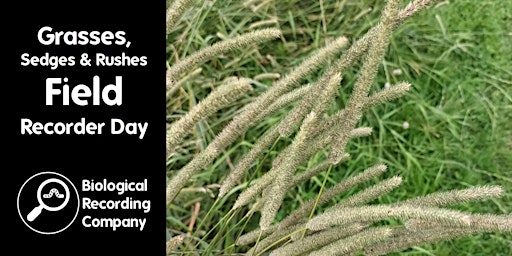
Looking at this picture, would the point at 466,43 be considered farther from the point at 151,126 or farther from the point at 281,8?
the point at 151,126

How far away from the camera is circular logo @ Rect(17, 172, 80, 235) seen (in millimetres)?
797

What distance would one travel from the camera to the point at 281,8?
192 cm

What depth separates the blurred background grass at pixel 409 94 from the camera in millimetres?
1757

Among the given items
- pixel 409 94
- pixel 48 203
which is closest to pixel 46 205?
pixel 48 203

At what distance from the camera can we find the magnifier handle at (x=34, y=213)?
0.81m

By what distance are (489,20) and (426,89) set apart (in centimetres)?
26

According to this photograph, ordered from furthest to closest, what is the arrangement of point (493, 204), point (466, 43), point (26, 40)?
1. point (466, 43)
2. point (493, 204)
3. point (26, 40)

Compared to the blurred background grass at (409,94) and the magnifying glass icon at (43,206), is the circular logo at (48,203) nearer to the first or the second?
the magnifying glass icon at (43,206)

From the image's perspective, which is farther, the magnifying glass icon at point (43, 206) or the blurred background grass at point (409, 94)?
the blurred background grass at point (409, 94)

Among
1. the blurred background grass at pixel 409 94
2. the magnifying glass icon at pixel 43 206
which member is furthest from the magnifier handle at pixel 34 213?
the blurred background grass at pixel 409 94

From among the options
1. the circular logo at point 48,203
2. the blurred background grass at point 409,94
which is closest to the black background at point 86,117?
the circular logo at point 48,203

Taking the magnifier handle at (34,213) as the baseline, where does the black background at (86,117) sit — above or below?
above

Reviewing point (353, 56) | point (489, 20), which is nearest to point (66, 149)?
point (353, 56)

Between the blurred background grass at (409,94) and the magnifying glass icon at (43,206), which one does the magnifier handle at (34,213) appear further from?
the blurred background grass at (409,94)
